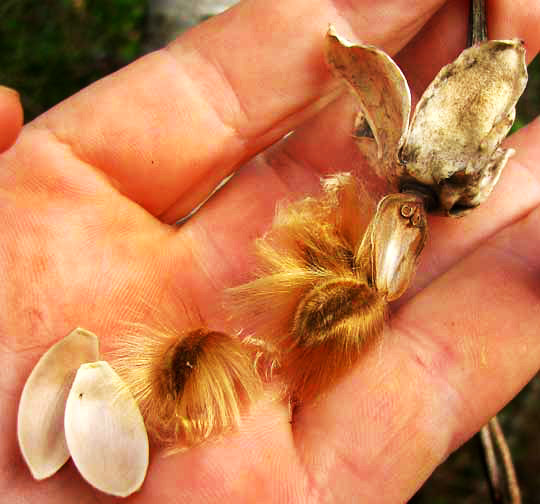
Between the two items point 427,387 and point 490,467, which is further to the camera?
point 490,467

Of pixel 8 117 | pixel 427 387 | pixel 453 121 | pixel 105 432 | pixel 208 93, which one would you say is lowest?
pixel 427 387

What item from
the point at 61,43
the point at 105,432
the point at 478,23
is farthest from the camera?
the point at 61,43

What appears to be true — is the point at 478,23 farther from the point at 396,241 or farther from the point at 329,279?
the point at 329,279

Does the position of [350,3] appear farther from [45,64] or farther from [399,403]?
[45,64]

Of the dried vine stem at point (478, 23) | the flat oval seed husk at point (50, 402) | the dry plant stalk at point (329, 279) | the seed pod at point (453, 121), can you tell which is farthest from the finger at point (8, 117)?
the dried vine stem at point (478, 23)

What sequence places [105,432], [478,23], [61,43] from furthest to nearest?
[61,43]
[478,23]
[105,432]

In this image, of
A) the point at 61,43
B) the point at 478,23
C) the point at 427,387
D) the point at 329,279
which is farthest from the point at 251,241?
the point at 61,43

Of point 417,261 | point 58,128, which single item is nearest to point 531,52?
point 417,261
